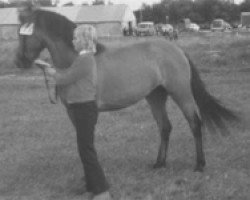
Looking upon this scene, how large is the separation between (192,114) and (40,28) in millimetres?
2243

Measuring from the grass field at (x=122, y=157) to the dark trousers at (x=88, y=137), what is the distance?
1.07 feet

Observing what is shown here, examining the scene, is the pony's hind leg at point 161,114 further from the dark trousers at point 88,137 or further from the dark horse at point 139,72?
the dark trousers at point 88,137

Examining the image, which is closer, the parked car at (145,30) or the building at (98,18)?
the parked car at (145,30)

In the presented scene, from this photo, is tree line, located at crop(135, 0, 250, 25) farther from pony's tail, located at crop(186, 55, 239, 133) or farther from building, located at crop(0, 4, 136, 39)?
pony's tail, located at crop(186, 55, 239, 133)

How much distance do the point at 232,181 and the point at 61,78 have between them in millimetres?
A: 2410

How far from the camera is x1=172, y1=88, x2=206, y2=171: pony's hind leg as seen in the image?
20.1 feet

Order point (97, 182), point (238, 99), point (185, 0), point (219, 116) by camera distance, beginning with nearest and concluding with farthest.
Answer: point (97, 182), point (219, 116), point (238, 99), point (185, 0)

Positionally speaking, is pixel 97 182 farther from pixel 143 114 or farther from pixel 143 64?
pixel 143 114

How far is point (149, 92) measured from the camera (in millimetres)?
6031

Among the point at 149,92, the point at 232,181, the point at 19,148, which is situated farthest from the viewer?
the point at 19,148

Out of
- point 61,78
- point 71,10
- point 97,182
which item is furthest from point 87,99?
point 71,10

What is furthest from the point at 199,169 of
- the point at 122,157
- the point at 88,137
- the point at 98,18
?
the point at 98,18

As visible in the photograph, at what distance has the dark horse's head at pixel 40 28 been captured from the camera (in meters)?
5.35

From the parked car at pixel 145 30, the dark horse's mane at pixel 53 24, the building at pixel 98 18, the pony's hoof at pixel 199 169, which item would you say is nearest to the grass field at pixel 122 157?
the pony's hoof at pixel 199 169
